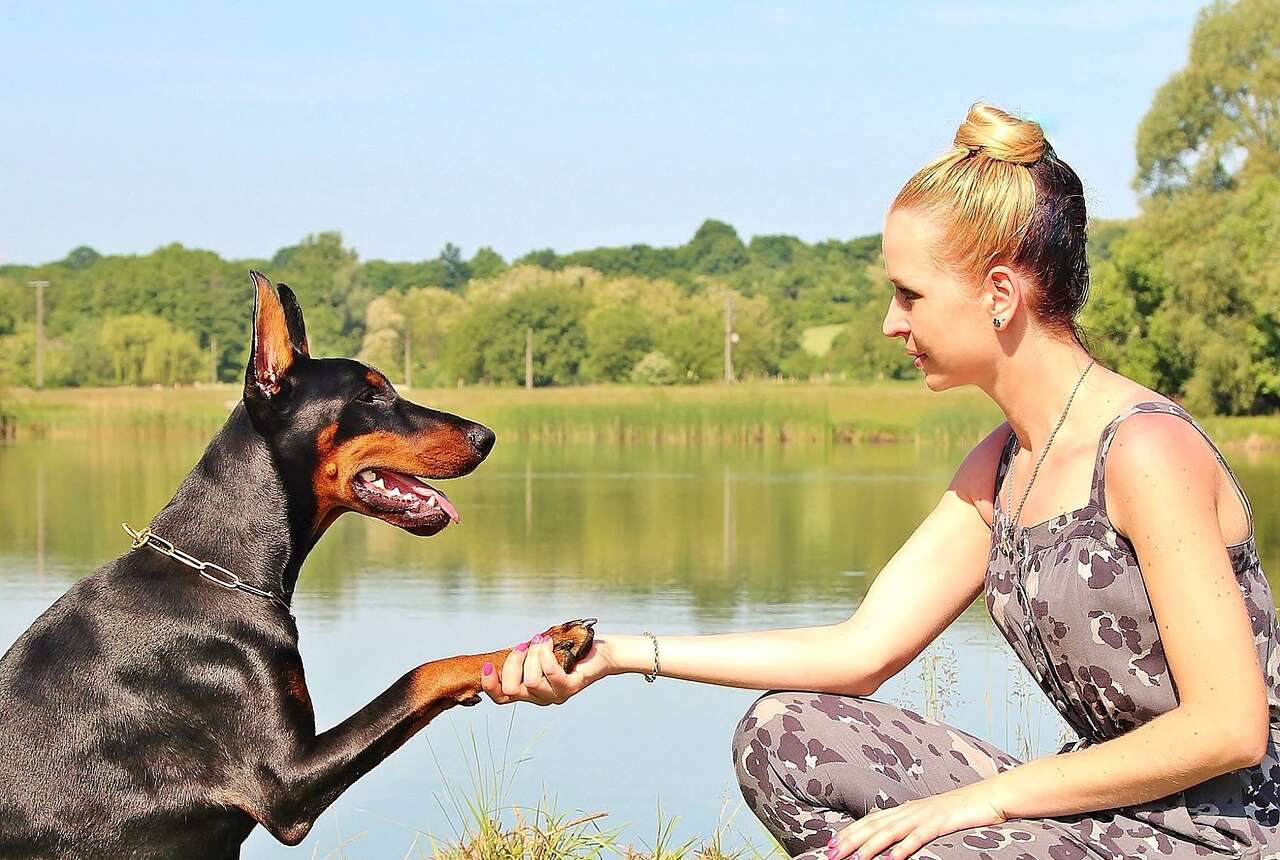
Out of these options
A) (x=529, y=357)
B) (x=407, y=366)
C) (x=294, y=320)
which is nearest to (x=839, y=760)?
(x=294, y=320)

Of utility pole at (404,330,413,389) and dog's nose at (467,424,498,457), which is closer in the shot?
dog's nose at (467,424,498,457)

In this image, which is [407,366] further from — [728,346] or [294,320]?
[294,320]

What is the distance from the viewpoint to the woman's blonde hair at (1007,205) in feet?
8.30

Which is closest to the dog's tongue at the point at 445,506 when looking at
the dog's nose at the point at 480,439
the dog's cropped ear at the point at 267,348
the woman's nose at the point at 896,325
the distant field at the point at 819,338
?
the dog's nose at the point at 480,439

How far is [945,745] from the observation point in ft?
9.04

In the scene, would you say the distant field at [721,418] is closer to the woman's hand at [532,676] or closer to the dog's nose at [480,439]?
the dog's nose at [480,439]

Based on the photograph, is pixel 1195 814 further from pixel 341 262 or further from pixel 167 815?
pixel 341 262

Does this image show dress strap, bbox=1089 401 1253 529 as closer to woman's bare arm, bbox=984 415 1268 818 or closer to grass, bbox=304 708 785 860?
woman's bare arm, bbox=984 415 1268 818

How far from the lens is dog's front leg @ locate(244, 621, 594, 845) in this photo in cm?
276

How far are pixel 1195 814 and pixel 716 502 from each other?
15.2m

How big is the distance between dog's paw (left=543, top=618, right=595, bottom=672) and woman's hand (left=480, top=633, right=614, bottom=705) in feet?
0.04

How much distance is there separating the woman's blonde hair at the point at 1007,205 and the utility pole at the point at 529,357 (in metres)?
57.3

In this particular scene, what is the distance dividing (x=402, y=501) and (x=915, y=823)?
52.5 inches

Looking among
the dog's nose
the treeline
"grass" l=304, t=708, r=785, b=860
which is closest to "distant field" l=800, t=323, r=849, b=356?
the treeline
